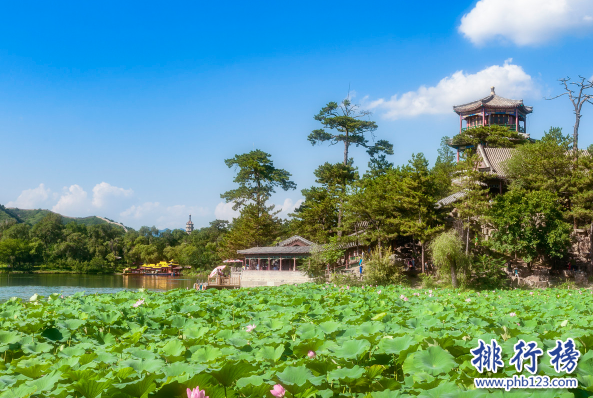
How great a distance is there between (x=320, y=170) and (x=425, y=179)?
8972 millimetres

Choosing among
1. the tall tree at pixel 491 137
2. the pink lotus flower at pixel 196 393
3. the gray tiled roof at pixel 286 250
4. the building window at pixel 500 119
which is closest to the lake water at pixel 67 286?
the gray tiled roof at pixel 286 250

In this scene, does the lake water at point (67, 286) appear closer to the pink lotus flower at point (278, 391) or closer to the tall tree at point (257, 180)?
the tall tree at point (257, 180)

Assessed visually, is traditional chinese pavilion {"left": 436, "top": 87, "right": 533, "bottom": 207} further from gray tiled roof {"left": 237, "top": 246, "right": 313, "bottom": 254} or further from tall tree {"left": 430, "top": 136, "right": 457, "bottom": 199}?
gray tiled roof {"left": 237, "top": 246, "right": 313, "bottom": 254}

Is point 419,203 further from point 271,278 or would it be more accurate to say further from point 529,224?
point 271,278

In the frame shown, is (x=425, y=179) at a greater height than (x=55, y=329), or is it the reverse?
(x=425, y=179)

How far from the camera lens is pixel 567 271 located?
63.6 ft

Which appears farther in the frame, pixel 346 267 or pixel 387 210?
pixel 346 267

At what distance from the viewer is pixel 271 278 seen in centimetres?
2483

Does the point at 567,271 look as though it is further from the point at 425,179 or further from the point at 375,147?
the point at 375,147

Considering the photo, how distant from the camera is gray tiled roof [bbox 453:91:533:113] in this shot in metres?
30.5

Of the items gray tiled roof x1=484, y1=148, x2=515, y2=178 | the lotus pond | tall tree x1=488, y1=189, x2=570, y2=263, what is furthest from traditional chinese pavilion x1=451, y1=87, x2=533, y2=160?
the lotus pond

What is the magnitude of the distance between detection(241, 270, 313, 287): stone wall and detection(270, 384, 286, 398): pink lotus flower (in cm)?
2142

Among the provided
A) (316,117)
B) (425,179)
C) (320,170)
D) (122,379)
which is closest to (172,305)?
(122,379)

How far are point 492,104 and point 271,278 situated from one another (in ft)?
59.8
